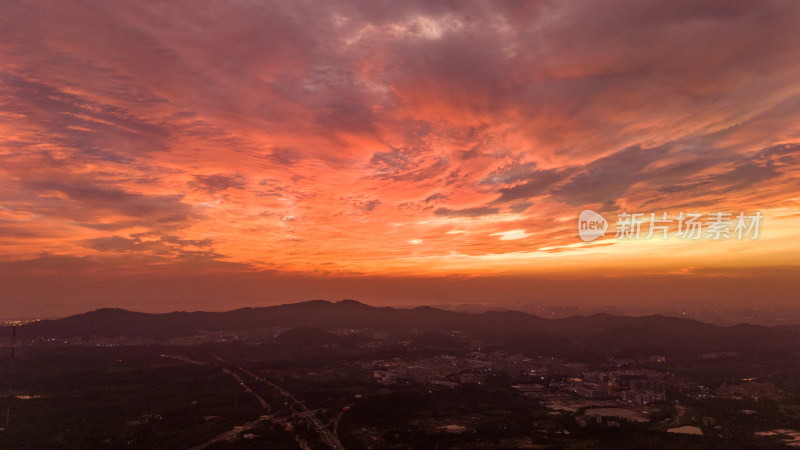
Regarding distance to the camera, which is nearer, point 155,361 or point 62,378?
point 62,378

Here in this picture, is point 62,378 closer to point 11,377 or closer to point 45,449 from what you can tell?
point 11,377

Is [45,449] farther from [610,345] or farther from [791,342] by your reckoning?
[791,342]

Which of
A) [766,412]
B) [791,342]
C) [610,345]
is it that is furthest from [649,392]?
[791,342]

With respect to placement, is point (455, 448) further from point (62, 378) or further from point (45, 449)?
point (62, 378)

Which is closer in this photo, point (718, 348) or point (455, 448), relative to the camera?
point (455, 448)

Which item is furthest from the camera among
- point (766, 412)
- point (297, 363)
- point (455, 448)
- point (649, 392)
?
point (297, 363)

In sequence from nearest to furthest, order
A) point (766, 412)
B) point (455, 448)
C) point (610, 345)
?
point (455, 448) → point (766, 412) → point (610, 345)

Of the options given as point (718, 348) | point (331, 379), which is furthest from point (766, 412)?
point (331, 379)

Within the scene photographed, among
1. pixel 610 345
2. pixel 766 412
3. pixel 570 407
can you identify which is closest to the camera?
pixel 766 412

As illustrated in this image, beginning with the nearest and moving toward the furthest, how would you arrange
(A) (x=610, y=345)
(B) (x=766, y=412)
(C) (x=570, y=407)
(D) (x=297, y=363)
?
(B) (x=766, y=412), (C) (x=570, y=407), (D) (x=297, y=363), (A) (x=610, y=345)
